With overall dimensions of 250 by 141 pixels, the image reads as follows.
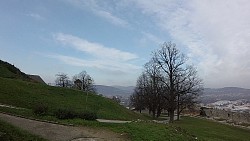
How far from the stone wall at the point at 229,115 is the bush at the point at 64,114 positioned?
6137 centimetres

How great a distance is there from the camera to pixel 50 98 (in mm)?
34688

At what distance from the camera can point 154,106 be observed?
61406 mm

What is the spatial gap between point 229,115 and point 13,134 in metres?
75.4

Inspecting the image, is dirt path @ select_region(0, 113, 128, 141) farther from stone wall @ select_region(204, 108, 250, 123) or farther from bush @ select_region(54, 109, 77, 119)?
stone wall @ select_region(204, 108, 250, 123)

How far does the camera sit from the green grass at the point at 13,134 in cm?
1428

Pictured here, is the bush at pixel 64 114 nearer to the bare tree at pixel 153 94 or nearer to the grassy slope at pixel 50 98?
the grassy slope at pixel 50 98

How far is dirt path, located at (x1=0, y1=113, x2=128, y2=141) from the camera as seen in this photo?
58.2 feet

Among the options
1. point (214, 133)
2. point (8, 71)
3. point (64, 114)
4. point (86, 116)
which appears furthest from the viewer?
point (8, 71)

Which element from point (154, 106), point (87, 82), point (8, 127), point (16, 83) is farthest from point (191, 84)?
point (87, 82)

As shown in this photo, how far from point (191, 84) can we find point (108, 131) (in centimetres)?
2986

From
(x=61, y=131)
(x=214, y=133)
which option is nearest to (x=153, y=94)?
(x=214, y=133)

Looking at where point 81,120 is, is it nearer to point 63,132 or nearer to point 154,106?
point 63,132

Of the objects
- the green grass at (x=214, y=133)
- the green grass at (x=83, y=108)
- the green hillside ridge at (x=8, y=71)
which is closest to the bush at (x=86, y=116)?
the green grass at (x=83, y=108)

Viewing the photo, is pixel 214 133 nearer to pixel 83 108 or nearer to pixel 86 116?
pixel 83 108
